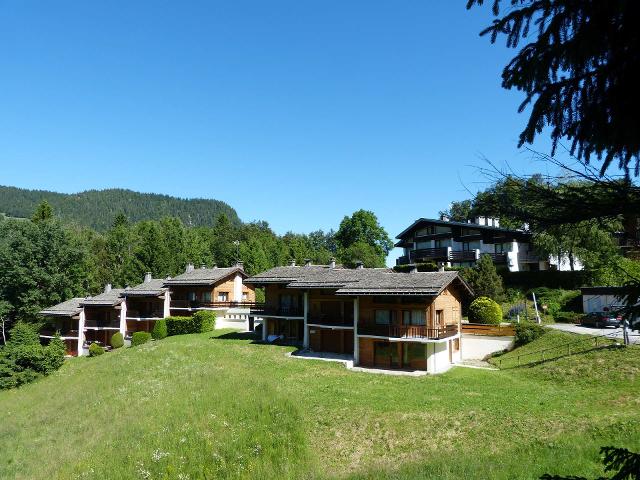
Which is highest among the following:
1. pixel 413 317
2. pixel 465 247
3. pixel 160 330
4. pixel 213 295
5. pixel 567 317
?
pixel 465 247

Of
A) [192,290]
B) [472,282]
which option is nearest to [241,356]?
[192,290]

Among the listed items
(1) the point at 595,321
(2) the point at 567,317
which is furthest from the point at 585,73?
(2) the point at 567,317

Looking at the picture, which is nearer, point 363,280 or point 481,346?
point 363,280

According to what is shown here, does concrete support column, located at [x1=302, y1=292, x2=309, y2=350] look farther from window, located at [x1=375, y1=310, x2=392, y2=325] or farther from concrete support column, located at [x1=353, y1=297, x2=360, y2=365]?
window, located at [x1=375, y1=310, x2=392, y2=325]

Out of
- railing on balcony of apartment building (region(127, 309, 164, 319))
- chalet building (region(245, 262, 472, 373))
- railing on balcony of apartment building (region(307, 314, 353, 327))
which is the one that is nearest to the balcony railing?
railing on balcony of apartment building (region(127, 309, 164, 319))

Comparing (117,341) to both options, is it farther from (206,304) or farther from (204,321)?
(204,321)

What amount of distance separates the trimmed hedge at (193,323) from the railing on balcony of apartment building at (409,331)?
21.7m

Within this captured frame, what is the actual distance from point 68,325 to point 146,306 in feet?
32.0

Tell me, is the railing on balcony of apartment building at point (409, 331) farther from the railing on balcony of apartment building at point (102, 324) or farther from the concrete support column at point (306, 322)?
the railing on balcony of apartment building at point (102, 324)

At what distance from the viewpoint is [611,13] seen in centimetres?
489

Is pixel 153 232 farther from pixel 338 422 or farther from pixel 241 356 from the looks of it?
pixel 338 422

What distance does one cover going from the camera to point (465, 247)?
63.5 meters

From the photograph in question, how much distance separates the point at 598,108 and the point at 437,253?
201ft

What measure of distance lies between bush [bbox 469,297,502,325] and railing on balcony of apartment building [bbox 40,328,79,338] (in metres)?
46.2
